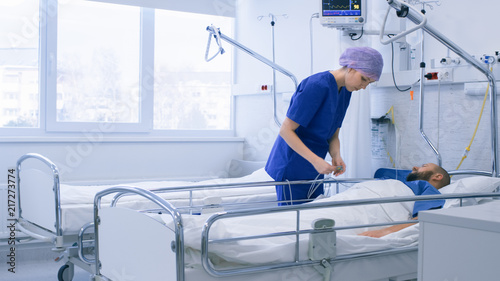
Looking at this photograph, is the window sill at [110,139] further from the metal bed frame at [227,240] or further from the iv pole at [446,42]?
the iv pole at [446,42]

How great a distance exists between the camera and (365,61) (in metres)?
2.42

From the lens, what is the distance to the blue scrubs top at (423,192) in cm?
232

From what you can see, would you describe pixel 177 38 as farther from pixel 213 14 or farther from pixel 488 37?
pixel 488 37

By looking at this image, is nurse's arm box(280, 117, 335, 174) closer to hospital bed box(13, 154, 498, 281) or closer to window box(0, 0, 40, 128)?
hospital bed box(13, 154, 498, 281)

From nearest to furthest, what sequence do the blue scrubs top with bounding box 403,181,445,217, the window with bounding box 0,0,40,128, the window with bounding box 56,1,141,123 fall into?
the blue scrubs top with bounding box 403,181,445,217 < the window with bounding box 0,0,40,128 < the window with bounding box 56,1,141,123

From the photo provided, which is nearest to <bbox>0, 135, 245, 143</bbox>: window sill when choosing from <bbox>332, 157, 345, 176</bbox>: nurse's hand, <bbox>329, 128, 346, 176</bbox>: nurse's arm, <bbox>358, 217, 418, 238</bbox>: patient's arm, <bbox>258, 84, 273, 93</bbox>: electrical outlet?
<bbox>258, 84, 273, 93</bbox>: electrical outlet

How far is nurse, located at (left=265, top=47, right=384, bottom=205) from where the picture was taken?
242cm

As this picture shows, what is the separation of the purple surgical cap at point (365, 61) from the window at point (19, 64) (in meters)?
2.80

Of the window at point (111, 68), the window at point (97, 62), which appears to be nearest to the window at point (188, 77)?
the window at point (111, 68)

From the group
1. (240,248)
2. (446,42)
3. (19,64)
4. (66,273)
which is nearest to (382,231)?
(240,248)

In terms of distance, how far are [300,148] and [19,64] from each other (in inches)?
111

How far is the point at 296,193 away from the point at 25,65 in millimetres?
2672

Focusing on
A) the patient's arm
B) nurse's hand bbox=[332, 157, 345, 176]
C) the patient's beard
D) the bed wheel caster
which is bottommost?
the bed wheel caster

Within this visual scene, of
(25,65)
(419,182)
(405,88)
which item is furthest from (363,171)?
(25,65)
